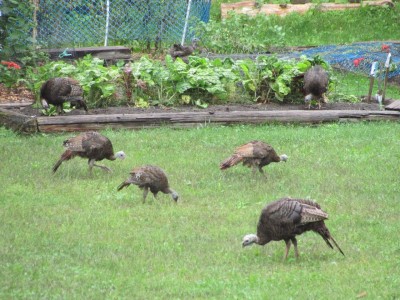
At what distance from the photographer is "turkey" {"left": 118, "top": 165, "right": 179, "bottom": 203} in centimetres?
1070

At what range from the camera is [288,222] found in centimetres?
851

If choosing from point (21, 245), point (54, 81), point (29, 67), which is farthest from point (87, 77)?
point (21, 245)

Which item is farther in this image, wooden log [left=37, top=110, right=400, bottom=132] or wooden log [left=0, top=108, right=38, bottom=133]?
wooden log [left=37, top=110, right=400, bottom=132]

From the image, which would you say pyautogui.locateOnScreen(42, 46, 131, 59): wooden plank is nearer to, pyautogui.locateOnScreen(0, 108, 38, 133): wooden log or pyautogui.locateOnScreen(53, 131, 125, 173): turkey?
pyautogui.locateOnScreen(0, 108, 38, 133): wooden log

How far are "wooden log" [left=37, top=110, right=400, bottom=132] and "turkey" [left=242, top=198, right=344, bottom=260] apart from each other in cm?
701

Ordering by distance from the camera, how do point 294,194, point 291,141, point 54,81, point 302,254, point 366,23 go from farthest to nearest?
point 366,23 < point 54,81 < point 291,141 < point 294,194 < point 302,254

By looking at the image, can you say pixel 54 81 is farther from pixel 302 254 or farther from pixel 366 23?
pixel 366 23

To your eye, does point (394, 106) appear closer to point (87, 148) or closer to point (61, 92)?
point (61, 92)

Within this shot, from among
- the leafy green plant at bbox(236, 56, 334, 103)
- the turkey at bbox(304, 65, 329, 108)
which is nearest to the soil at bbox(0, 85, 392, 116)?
the leafy green plant at bbox(236, 56, 334, 103)

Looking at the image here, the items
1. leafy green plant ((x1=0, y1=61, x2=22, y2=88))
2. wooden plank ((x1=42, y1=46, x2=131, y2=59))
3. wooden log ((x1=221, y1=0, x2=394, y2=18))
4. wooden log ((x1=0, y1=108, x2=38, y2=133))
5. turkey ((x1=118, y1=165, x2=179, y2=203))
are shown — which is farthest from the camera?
wooden log ((x1=221, y1=0, x2=394, y2=18))

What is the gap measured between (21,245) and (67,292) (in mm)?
1563

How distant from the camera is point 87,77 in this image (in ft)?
53.4

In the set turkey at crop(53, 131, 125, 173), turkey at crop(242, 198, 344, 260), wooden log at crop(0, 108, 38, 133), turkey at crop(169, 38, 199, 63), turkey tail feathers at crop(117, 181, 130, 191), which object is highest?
turkey at crop(169, 38, 199, 63)

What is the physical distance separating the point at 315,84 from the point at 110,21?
24.8 feet
